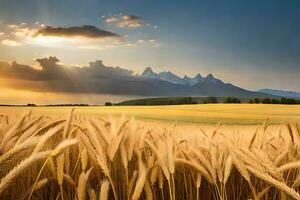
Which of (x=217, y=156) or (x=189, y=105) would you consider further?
(x=189, y=105)

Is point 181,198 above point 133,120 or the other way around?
the other way around

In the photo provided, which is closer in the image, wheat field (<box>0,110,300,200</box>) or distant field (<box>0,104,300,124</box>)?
wheat field (<box>0,110,300,200</box>)

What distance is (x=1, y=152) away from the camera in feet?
3.81

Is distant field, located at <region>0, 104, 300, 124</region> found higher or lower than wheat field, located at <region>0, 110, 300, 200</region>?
lower

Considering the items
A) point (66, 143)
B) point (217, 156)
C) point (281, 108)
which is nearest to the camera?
point (66, 143)

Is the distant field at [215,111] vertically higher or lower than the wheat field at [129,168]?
lower

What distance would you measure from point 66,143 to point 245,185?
2.54ft

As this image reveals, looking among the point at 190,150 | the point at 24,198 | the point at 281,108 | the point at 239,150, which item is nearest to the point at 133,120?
the point at 190,150

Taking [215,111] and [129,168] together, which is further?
[215,111]

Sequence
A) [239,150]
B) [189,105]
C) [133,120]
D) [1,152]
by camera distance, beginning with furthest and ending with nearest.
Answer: [189,105]
[133,120]
[239,150]
[1,152]

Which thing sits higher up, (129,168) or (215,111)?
(129,168)

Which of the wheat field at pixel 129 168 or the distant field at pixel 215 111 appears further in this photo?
the distant field at pixel 215 111

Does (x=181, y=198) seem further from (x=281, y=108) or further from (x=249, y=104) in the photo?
(x=249, y=104)

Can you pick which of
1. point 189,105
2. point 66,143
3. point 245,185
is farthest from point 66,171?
point 189,105
